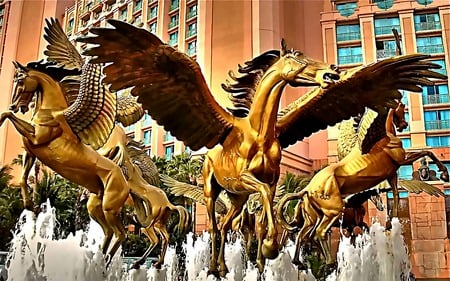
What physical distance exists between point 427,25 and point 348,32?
4411mm

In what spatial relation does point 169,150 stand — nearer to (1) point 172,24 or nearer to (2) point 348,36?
(1) point 172,24

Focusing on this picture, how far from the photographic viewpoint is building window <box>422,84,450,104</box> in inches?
1085

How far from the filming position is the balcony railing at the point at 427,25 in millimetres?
28347

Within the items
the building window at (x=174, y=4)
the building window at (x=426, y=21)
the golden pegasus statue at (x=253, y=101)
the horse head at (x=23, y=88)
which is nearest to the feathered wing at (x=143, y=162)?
the horse head at (x=23, y=88)

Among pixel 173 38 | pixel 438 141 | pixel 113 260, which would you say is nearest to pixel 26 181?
pixel 113 260

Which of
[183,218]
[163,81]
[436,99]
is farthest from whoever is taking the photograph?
[436,99]

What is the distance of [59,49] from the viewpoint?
773cm

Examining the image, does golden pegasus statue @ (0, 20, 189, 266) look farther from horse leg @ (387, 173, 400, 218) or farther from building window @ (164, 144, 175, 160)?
building window @ (164, 144, 175, 160)

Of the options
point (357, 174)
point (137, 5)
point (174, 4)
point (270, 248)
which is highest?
point (137, 5)

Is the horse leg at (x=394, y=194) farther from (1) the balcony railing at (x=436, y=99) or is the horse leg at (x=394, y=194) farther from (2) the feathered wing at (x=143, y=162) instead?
(1) the balcony railing at (x=436, y=99)

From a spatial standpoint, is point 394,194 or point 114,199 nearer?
point 114,199

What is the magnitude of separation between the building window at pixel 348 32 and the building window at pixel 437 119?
5955 millimetres

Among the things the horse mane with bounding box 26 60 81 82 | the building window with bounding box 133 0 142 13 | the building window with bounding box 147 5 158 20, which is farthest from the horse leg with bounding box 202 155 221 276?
the building window with bounding box 133 0 142 13

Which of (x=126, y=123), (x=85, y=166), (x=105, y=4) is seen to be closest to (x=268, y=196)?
(x=85, y=166)
